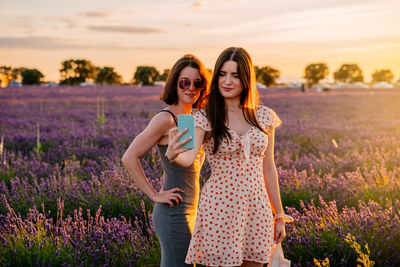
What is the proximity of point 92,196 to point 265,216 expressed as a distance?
2.61 m

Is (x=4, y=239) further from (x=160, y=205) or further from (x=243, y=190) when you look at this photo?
(x=243, y=190)

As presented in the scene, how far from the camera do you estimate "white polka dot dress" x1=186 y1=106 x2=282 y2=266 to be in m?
1.93

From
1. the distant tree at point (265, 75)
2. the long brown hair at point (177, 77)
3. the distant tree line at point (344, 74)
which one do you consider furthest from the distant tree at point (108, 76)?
the long brown hair at point (177, 77)

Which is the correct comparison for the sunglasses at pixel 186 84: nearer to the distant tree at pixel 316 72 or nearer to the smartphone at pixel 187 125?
the smartphone at pixel 187 125

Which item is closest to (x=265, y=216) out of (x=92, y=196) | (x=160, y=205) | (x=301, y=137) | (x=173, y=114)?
(x=160, y=205)

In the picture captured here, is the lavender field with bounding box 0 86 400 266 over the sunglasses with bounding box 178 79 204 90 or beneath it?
beneath

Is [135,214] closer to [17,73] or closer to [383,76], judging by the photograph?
[17,73]

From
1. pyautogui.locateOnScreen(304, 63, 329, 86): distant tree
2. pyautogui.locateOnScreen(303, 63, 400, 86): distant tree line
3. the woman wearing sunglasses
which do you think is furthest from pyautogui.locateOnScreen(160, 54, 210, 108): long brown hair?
pyautogui.locateOnScreen(304, 63, 329, 86): distant tree

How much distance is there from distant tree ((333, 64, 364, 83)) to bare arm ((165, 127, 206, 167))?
125 meters

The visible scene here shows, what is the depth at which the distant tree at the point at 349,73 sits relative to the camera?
11588cm

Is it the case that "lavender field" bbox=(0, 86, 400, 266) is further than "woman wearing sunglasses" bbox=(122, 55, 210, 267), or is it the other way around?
"lavender field" bbox=(0, 86, 400, 266)

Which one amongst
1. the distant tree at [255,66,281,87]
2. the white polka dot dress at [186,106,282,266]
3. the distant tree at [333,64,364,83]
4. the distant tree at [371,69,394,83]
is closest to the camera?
the white polka dot dress at [186,106,282,266]

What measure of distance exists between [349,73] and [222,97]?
12453 centimetres

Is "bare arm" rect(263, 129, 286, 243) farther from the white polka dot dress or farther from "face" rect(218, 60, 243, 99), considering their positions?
"face" rect(218, 60, 243, 99)
